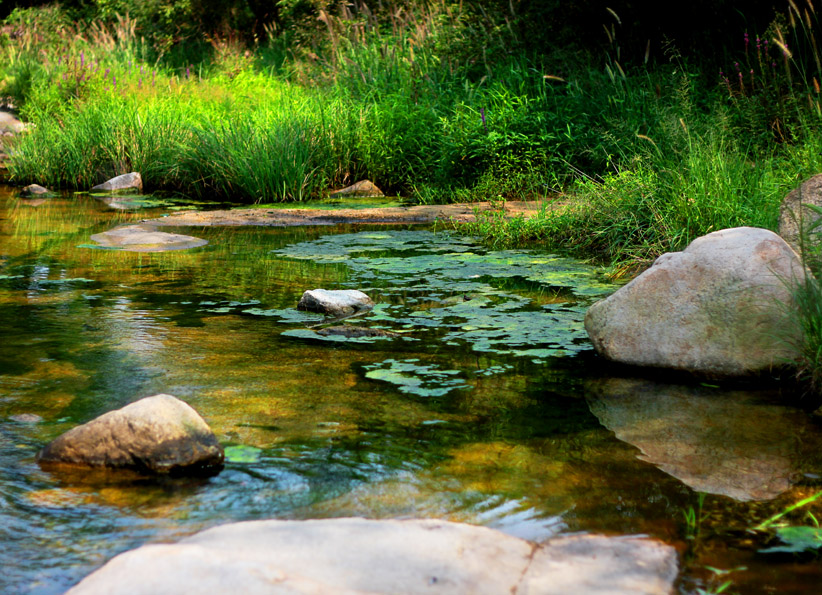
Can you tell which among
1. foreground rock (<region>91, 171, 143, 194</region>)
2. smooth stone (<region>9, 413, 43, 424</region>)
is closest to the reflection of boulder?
smooth stone (<region>9, 413, 43, 424</region>)

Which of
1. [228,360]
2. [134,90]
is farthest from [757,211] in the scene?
[134,90]

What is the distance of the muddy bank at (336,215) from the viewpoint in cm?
821

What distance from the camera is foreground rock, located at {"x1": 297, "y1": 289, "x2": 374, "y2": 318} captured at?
4.86 meters

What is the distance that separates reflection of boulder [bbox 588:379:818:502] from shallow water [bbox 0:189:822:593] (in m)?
0.01

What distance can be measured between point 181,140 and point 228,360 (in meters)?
6.91

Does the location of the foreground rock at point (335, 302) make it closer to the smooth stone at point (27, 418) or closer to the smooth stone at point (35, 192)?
the smooth stone at point (27, 418)

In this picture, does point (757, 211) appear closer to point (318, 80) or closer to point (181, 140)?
point (181, 140)

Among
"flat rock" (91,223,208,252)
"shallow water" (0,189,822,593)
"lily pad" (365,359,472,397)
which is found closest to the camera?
"shallow water" (0,189,822,593)

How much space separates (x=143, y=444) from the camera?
2.81 m

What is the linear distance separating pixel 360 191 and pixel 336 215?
56.7 inches

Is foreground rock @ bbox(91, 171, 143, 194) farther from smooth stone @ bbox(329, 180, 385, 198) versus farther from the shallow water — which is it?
the shallow water

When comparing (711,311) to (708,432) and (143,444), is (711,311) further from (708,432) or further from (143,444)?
(143,444)

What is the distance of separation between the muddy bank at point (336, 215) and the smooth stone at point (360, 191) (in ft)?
3.62

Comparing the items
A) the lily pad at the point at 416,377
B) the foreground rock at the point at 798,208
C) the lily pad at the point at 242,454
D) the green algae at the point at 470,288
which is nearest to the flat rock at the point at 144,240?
the green algae at the point at 470,288
